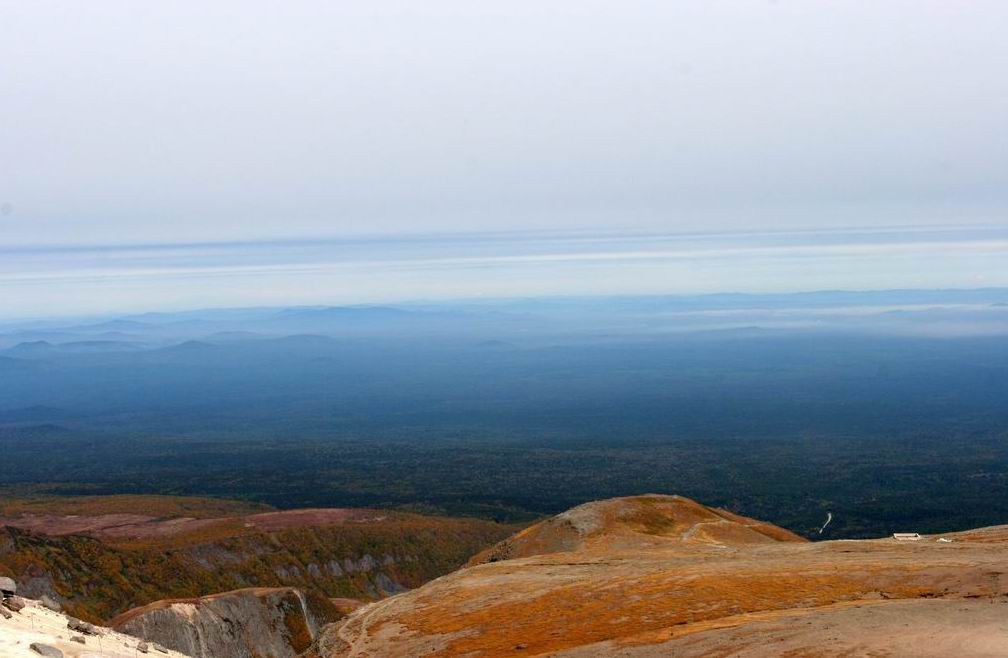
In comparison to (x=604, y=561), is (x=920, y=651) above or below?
above

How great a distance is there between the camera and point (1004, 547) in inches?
2238

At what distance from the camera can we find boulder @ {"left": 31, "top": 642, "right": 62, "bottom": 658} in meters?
Result: 27.2

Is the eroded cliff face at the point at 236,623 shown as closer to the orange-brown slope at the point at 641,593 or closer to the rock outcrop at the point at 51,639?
Answer: the orange-brown slope at the point at 641,593

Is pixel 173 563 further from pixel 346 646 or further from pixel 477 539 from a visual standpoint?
pixel 346 646

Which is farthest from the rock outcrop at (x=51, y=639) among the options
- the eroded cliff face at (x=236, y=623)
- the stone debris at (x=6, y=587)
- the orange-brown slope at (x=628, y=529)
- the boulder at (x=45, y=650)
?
the orange-brown slope at (x=628, y=529)

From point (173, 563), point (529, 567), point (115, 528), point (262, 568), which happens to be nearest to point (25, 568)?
point (173, 563)

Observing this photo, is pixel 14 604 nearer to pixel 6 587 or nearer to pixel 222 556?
pixel 6 587

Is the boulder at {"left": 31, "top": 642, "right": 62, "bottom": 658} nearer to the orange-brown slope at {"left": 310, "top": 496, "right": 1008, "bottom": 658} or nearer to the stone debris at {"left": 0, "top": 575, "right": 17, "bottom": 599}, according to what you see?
the stone debris at {"left": 0, "top": 575, "right": 17, "bottom": 599}

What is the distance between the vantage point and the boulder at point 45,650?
27203mm

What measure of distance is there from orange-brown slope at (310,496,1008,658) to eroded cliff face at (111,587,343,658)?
2586 centimetres

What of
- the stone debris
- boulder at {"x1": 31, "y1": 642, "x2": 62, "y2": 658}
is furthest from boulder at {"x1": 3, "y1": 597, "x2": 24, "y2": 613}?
boulder at {"x1": 31, "y1": 642, "x2": 62, "y2": 658}

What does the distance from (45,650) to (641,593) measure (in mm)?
32102

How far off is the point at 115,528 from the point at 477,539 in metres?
65.1

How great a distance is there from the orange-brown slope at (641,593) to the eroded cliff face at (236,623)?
25859 millimetres
